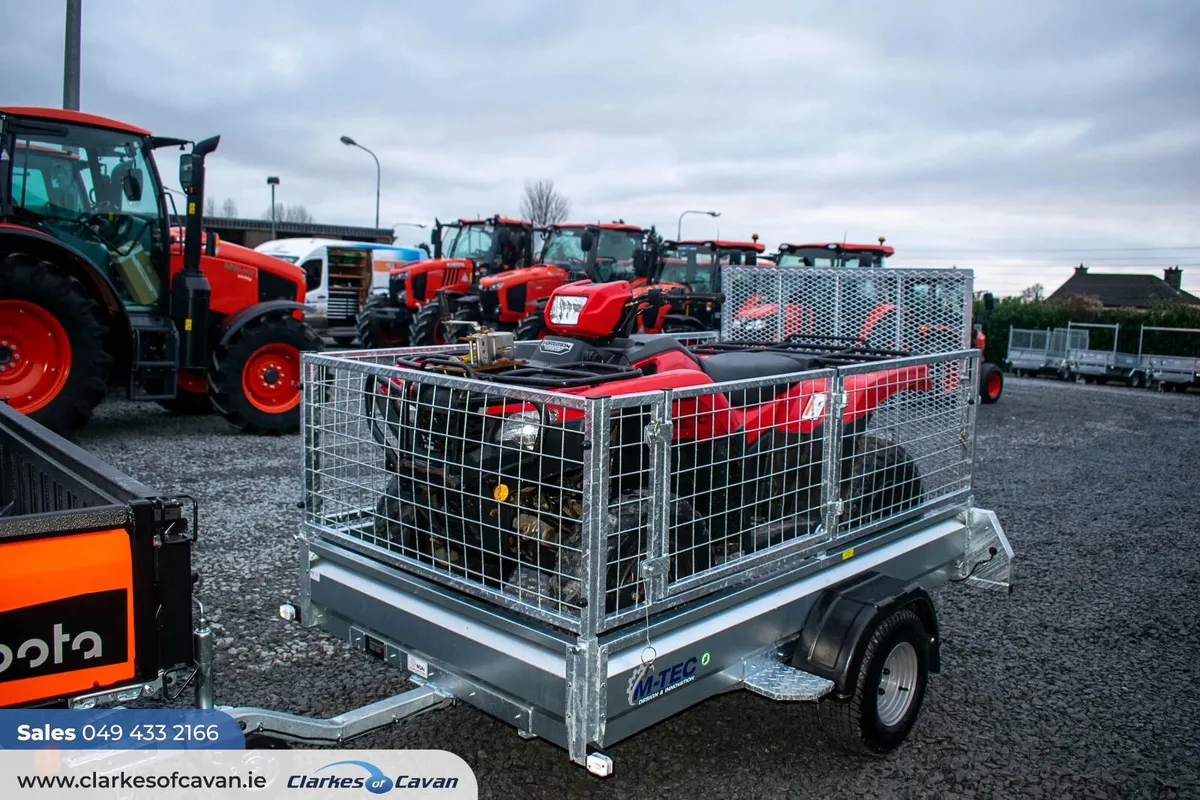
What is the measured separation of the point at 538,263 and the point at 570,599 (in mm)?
13555

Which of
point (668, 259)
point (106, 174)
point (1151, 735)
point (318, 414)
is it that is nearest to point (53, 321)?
point (106, 174)

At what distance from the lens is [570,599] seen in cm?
273

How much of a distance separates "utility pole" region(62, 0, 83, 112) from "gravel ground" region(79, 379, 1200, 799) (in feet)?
19.6

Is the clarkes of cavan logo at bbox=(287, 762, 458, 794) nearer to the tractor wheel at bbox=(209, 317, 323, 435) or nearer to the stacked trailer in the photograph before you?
the tractor wheel at bbox=(209, 317, 323, 435)

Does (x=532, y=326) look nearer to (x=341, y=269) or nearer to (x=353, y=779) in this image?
(x=353, y=779)

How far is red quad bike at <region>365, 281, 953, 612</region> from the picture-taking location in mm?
2771

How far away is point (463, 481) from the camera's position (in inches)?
112

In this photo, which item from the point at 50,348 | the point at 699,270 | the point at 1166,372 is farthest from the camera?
the point at 1166,372

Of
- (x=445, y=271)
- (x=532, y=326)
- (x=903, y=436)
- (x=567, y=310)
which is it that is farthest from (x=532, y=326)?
(x=903, y=436)

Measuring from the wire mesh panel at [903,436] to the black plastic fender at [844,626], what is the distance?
9.4 inches

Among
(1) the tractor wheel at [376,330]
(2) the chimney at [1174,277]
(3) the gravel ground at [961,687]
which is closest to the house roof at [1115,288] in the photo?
(2) the chimney at [1174,277]

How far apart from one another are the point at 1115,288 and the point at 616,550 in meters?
53.8

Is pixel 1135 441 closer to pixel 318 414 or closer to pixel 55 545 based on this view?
pixel 318 414

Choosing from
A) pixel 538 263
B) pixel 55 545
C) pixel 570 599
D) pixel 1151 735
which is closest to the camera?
pixel 55 545
